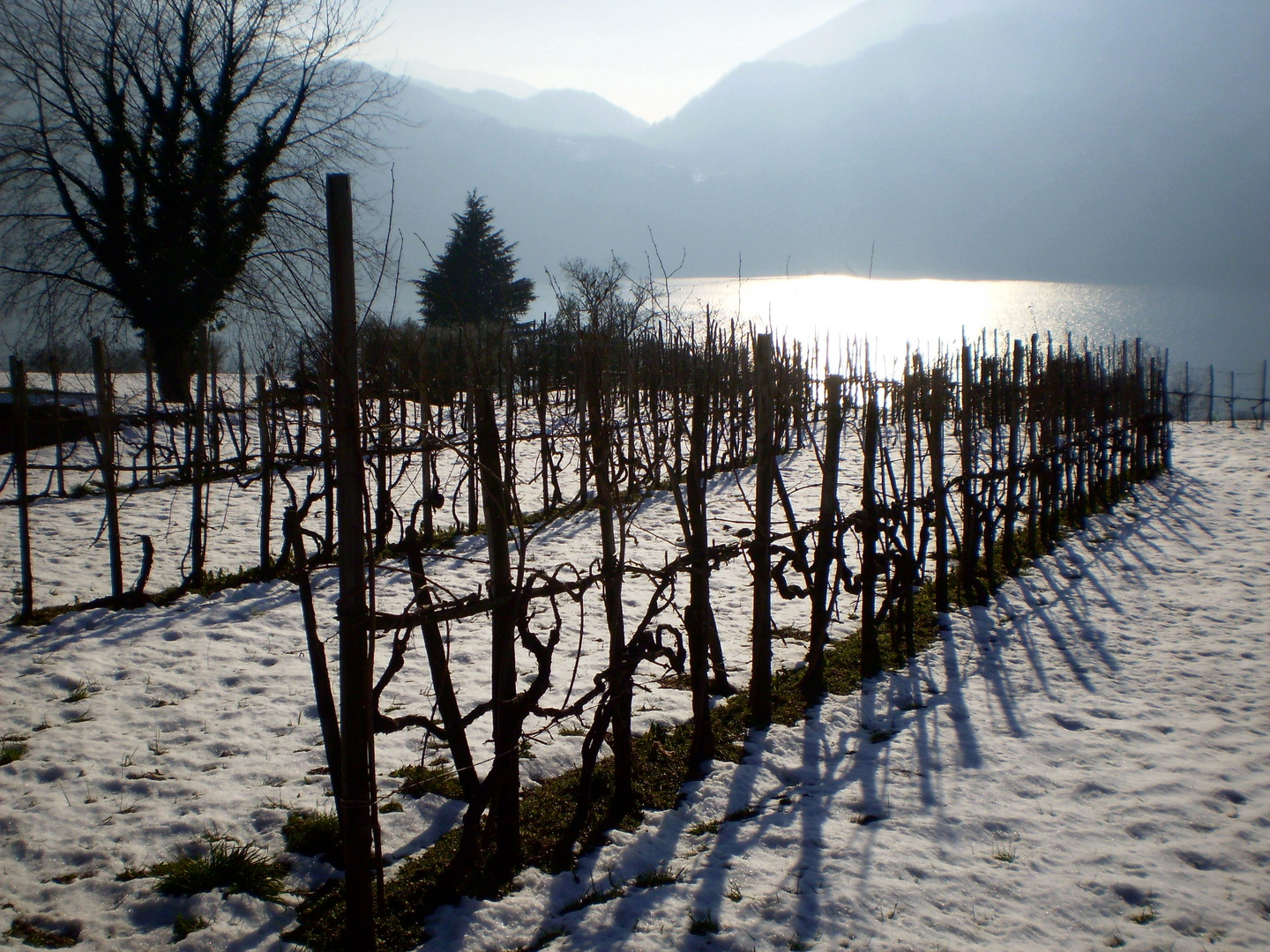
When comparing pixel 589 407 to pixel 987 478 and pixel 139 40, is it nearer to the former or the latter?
pixel 987 478

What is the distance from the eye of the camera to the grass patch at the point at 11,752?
329cm

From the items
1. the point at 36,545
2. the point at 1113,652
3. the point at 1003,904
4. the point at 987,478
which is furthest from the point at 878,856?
the point at 36,545

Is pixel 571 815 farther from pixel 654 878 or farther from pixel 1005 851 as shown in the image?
pixel 1005 851

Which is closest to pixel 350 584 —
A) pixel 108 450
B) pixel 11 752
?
pixel 11 752

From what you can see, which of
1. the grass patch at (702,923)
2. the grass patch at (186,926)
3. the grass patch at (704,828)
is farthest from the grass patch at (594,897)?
the grass patch at (186,926)

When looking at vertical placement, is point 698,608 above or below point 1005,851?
above

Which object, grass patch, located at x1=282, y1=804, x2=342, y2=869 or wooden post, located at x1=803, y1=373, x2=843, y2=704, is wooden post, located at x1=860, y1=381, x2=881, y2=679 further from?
grass patch, located at x1=282, y1=804, x2=342, y2=869

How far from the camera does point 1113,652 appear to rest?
510 cm

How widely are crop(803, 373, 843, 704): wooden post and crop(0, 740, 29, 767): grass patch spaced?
3.86m

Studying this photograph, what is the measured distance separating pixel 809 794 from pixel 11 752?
356cm

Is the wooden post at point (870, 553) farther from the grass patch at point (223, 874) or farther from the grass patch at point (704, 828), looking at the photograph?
the grass patch at point (223, 874)

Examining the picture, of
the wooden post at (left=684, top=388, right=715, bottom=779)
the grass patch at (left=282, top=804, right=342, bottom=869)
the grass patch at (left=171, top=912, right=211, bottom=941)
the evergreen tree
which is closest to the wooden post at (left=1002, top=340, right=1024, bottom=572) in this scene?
the wooden post at (left=684, top=388, right=715, bottom=779)

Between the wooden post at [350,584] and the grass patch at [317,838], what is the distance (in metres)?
0.55

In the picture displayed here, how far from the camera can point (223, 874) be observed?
2533mm
